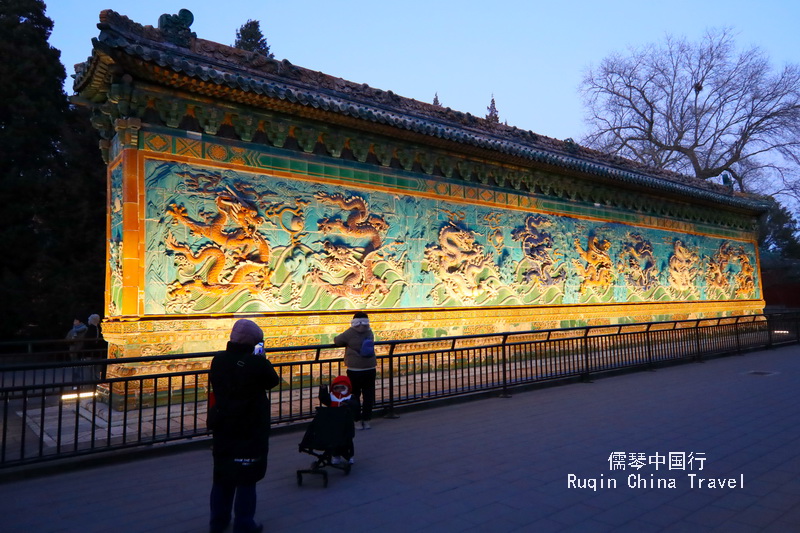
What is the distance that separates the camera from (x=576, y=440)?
5.78m

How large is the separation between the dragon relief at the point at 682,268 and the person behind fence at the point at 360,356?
46.3 feet

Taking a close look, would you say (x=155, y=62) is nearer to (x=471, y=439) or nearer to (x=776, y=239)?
(x=471, y=439)

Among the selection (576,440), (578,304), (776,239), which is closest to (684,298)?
(578,304)

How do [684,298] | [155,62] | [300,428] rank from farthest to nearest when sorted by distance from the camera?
[684,298]
[155,62]
[300,428]

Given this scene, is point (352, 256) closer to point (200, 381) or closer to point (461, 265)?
point (461, 265)

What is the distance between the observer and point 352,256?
10.5 meters

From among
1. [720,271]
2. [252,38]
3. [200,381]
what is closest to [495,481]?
[200,381]

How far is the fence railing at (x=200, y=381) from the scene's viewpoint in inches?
219

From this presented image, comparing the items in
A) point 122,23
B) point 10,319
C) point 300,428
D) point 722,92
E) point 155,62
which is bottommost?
point 300,428

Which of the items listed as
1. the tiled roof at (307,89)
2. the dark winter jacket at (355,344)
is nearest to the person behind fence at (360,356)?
the dark winter jacket at (355,344)

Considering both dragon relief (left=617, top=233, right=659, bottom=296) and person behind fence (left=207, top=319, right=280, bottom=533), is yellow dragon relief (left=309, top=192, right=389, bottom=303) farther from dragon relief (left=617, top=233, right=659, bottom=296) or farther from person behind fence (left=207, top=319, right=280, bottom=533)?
dragon relief (left=617, top=233, right=659, bottom=296)

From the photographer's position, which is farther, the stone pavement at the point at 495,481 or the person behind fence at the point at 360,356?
the person behind fence at the point at 360,356

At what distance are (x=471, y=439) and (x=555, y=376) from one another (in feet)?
13.6

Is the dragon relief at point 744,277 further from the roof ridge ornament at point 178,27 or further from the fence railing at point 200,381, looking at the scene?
the roof ridge ornament at point 178,27
